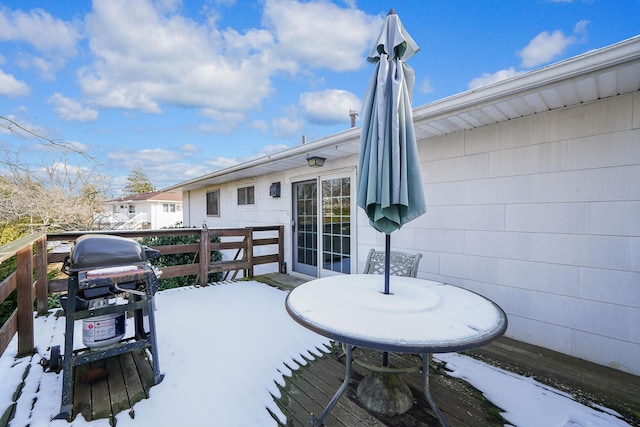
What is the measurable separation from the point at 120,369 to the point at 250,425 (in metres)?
1.25

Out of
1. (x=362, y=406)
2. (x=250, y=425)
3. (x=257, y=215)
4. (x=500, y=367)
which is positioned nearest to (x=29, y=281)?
(x=250, y=425)

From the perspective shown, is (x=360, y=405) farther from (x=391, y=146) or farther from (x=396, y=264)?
(x=391, y=146)

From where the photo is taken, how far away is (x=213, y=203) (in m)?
8.79

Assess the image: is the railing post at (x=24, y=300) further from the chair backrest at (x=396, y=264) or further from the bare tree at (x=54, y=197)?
the bare tree at (x=54, y=197)

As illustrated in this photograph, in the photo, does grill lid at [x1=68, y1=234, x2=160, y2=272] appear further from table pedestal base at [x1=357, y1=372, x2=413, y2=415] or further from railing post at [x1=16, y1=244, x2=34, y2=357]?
table pedestal base at [x1=357, y1=372, x2=413, y2=415]

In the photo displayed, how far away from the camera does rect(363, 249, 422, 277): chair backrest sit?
2472 mm

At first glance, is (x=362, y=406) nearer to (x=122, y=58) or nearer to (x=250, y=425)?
(x=250, y=425)

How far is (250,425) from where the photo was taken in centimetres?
158

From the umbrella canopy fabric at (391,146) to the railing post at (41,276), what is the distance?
137 inches

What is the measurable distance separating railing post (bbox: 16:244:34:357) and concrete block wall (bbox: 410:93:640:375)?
3912mm

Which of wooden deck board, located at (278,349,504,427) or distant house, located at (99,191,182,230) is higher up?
distant house, located at (99,191,182,230)

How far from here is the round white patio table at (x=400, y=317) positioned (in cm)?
117

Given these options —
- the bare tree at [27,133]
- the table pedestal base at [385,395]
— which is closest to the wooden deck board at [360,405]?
the table pedestal base at [385,395]

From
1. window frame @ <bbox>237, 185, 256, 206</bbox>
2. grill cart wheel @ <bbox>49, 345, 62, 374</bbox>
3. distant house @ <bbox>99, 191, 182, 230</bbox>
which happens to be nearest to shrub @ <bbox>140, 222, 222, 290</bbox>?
window frame @ <bbox>237, 185, 256, 206</bbox>
